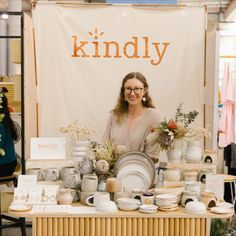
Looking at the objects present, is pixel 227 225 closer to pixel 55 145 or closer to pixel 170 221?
pixel 170 221

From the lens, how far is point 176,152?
3117 millimetres

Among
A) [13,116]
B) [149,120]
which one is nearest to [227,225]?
[149,120]

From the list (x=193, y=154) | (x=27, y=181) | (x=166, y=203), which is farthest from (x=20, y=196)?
(x=193, y=154)

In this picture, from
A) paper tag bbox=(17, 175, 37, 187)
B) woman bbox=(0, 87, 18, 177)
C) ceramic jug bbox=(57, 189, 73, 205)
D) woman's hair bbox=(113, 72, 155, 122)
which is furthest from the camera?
woman's hair bbox=(113, 72, 155, 122)

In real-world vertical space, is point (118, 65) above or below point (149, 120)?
above

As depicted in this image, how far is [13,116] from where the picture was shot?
503 cm

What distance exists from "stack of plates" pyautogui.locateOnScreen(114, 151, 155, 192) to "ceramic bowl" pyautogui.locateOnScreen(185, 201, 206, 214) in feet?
1.32

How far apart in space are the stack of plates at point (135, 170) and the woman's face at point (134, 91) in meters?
1.20

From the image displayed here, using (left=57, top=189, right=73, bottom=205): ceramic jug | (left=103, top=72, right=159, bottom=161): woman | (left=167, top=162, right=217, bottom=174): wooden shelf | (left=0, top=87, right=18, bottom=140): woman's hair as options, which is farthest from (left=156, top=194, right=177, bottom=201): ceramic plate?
(left=0, top=87, right=18, bottom=140): woman's hair

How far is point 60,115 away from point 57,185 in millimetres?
1365

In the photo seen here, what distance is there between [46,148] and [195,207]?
1.17 meters

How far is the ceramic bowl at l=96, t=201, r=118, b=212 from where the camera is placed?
2.62 m

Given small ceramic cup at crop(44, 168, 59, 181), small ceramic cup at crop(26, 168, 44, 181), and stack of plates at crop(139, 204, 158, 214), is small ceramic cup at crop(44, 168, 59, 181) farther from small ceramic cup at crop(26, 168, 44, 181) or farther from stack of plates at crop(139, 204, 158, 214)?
stack of plates at crop(139, 204, 158, 214)

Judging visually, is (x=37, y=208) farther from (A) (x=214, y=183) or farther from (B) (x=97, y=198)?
(A) (x=214, y=183)
